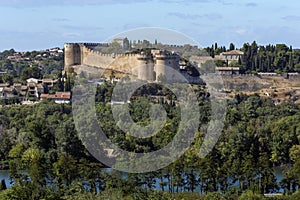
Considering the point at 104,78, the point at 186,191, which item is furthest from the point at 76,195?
the point at 104,78

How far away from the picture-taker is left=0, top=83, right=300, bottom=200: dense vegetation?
28.6ft

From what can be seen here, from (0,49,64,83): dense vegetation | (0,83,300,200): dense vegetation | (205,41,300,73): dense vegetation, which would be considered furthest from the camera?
(0,49,64,83): dense vegetation

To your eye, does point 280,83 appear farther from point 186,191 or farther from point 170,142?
point 186,191

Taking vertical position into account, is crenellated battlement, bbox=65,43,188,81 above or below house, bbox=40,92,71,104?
above

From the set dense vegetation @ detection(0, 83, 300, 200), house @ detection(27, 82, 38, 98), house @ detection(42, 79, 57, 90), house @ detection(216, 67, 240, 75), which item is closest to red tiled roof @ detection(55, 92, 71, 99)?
dense vegetation @ detection(0, 83, 300, 200)

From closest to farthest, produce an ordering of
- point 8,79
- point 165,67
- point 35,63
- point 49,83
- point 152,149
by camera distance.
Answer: point 152,149 < point 165,67 < point 49,83 < point 8,79 < point 35,63

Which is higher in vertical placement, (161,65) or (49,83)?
(161,65)

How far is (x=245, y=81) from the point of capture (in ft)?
61.6

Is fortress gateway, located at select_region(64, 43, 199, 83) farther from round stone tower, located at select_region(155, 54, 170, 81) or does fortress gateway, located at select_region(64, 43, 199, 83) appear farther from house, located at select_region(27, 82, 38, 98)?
house, located at select_region(27, 82, 38, 98)

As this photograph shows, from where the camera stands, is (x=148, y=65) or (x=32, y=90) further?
(x=32, y=90)

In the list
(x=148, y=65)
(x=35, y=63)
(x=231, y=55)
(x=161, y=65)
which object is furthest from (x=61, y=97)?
(x=35, y=63)

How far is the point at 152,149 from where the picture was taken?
37.2 feet

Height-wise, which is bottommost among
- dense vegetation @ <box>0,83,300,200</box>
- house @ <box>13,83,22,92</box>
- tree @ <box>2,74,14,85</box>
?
dense vegetation @ <box>0,83,300,200</box>

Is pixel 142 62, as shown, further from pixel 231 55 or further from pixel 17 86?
pixel 231 55
